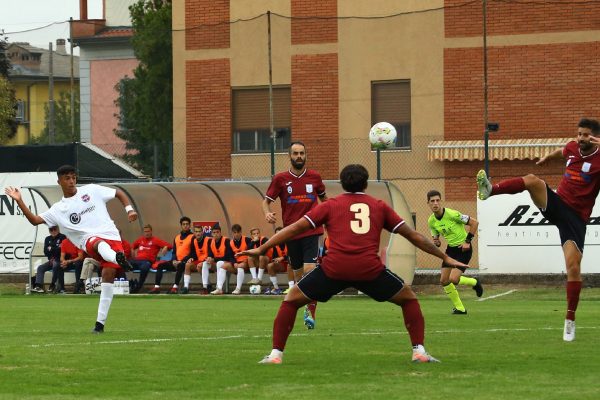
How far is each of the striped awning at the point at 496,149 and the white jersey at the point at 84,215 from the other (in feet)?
71.5

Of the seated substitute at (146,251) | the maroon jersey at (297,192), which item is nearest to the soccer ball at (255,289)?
the seated substitute at (146,251)

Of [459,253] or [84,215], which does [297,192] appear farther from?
[459,253]

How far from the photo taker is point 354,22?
39000 millimetres

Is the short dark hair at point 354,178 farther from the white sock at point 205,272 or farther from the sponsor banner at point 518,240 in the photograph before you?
the white sock at point 205,272

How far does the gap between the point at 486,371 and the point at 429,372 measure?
48 cm

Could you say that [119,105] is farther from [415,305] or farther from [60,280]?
[415,305]

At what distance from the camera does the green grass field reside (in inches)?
396

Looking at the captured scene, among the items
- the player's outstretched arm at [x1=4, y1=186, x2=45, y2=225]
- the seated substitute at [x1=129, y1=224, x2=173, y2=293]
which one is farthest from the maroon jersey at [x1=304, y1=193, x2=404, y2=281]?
the seated substitute at [x1=129, y1=224, x2=173, y2=293]

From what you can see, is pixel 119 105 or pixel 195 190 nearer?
pixel 195 190

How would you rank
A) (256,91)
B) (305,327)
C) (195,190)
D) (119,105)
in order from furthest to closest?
(119,105) → (256,91) → (195,190) → (305,327)

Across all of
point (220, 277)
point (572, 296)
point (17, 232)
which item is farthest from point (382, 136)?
point (572, 296)

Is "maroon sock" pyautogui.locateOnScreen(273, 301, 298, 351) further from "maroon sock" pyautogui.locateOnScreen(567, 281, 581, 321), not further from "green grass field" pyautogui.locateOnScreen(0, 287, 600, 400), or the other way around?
"maroon sock" pyautogui.locateOnScreen(567, 281, 581, 321)

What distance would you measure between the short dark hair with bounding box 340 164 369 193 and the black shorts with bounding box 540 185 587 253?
10.8 ft

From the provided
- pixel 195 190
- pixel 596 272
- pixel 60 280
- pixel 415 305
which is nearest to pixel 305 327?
pixel 415 305
